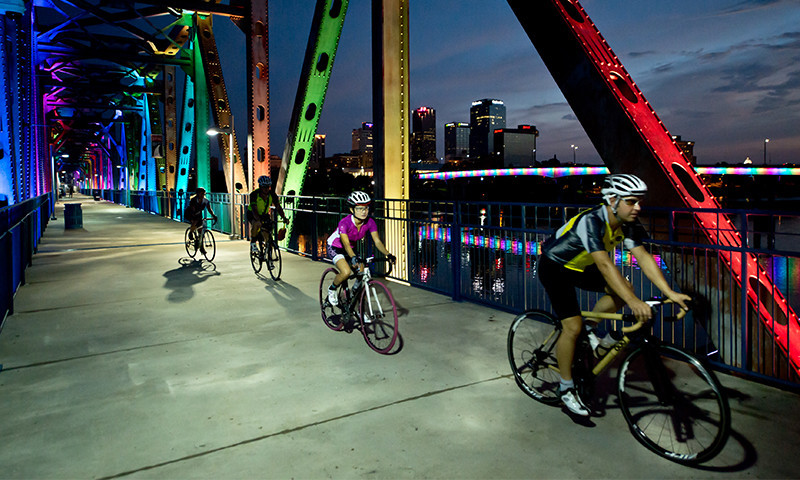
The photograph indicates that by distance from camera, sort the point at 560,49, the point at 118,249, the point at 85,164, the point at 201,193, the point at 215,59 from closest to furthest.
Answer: the point at 560,49 → the point at 201,193 → the point at 118,249 → the point at 215,59 → the point at 85,164

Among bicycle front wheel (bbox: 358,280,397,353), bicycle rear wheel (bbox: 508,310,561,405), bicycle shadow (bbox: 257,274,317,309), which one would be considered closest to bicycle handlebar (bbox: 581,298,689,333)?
bicycle rear wheel (bbox: 508,310,561,405)

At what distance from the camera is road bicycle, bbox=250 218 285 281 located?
10.1 metres

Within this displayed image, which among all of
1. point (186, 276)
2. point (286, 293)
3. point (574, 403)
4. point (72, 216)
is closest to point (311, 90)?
point (186, 276)

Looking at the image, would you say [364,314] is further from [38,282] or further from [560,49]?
[38,282]

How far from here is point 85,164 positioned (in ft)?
476

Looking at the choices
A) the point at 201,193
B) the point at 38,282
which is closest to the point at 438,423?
the point at 38,282

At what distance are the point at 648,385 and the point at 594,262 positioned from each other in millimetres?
1397

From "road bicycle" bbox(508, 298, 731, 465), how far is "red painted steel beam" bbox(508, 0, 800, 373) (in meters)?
1.10

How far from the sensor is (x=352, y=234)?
232 inches

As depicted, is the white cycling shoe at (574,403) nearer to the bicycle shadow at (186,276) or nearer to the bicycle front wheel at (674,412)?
the bicycle front wheel at (674,412)

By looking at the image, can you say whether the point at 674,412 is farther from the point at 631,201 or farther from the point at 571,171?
the point at 571,171

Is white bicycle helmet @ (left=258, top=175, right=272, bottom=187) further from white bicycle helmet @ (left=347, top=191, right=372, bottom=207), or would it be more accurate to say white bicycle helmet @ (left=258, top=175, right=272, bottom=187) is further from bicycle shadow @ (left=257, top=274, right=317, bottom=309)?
white bicycle helmet @ (left=347, top=191, right=372, bottom=207)

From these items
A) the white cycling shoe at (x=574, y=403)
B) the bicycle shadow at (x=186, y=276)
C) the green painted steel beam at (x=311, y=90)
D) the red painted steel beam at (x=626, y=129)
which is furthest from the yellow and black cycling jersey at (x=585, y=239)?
the green painted steel beam at (x=311, y=90)

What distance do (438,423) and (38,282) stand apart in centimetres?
930
